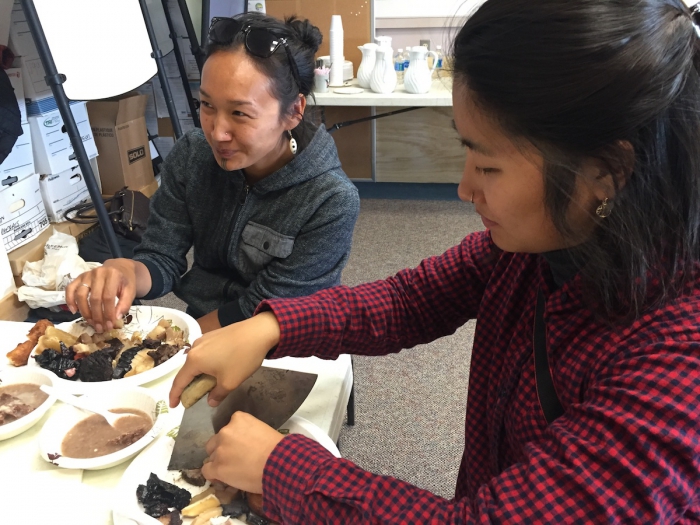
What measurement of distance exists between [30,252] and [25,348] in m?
1.48

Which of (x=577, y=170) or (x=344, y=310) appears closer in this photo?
(x=577, y=170)

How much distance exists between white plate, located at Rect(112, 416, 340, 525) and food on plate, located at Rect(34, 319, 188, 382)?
7.5 inches

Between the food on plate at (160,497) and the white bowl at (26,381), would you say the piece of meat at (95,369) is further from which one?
the food on plate at (160,497)

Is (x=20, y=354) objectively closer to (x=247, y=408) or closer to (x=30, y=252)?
(x=247, y=408)

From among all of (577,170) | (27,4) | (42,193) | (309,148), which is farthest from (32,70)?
(577,170)

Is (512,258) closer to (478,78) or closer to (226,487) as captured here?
(478,78)

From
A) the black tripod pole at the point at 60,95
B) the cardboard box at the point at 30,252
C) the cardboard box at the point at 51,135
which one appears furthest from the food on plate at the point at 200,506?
the cardboard box at the point at 51,135

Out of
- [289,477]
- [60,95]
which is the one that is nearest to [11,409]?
[289,477]

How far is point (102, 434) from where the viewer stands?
78cm

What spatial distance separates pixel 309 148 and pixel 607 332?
0.81 m

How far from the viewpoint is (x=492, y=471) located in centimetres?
81

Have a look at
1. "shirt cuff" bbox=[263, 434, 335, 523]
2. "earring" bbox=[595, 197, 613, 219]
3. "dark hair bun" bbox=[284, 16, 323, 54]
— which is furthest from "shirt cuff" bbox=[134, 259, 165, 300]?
"earring" bbox=[595, 197, 613, 219]

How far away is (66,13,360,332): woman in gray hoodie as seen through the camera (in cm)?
115

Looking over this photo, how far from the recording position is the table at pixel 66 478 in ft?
2.22
